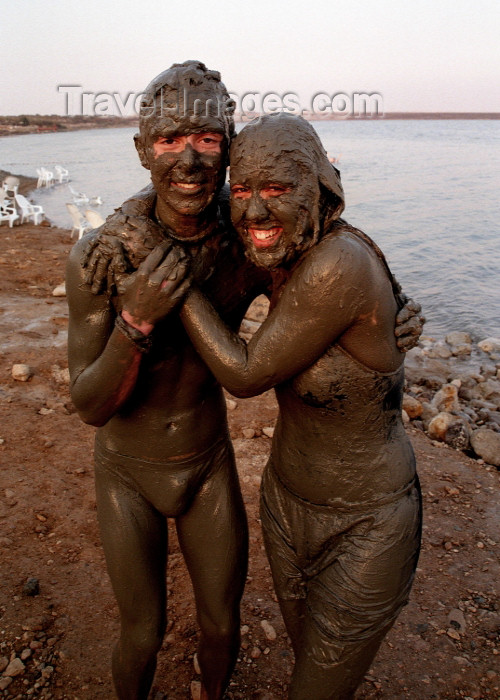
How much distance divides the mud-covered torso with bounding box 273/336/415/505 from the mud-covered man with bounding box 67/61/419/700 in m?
0.31

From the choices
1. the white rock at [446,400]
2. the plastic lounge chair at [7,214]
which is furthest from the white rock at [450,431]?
the plastic lounge chair at [7,214]

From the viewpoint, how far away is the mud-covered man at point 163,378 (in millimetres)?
2277

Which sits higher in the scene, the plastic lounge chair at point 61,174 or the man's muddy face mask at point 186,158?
the man's muddy face mask at point 186,158

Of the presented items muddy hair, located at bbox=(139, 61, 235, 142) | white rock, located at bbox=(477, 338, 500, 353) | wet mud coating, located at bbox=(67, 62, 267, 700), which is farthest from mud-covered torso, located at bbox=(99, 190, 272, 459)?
white rock, located at bbox=(477, 338, 500, 353)

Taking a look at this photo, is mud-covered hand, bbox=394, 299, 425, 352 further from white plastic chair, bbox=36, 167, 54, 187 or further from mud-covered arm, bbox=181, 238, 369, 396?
white plastic chair, bbox=36, 167, 54, 187

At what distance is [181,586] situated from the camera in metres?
4.43

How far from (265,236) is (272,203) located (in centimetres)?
12

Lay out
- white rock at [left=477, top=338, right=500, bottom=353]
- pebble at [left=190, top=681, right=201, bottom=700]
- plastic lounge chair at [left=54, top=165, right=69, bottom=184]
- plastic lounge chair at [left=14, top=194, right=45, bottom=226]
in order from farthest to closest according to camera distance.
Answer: plastic lounge chair at [left=54, top=165, right=69, bottom=184] → plastic lounge chair at [left=14, top=194, right=45, bottom=226] → white rock at [left=477, top=338, right=500, bottom=353] → pebble at [left=190, top=681, right=201, bottom=700]

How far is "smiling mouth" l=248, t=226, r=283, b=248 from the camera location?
7.07 feet

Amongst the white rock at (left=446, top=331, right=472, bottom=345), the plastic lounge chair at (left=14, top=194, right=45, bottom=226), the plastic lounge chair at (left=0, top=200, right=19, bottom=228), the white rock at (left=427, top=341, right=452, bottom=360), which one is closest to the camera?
the white rock at (left=427, top=341, right=452, bottom=360)

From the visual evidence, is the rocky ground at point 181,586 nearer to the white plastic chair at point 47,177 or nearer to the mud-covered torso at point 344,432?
the mud-covered torso at point 344,432

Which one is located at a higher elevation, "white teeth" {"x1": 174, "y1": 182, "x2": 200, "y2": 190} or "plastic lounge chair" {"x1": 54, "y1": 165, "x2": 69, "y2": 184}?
"white teeth" {"x1": 174, "y1": 182, "x2": 200, "y2": 190}

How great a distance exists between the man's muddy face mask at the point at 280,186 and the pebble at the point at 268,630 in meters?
2.75

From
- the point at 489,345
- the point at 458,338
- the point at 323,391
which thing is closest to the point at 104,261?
the point at 323,391
